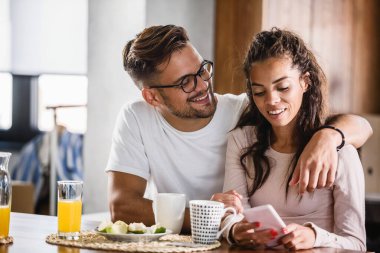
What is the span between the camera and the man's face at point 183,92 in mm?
2344

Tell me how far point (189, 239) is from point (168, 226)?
8 centimetres

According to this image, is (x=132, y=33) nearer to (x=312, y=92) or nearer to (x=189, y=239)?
(x=312, y=92)

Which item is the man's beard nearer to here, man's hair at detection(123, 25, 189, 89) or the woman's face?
man's hair at detection(123, 25, 189, 89)

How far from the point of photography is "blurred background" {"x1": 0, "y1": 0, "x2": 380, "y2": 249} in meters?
3.79

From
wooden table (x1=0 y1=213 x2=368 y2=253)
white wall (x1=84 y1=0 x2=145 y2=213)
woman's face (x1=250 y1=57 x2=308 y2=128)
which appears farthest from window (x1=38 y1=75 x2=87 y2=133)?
woman's face (x1=250 y1=57 x2=308 y2=128)

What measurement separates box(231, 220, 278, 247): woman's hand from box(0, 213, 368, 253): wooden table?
3cm

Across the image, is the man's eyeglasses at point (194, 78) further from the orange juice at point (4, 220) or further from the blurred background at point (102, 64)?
the orange juice at point (4, 220)

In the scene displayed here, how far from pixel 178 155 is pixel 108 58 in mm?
1523

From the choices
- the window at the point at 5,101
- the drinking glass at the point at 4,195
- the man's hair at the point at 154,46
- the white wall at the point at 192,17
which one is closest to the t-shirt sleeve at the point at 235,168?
the man's hair at the point at 154,46

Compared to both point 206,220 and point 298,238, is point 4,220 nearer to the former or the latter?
point 206,220

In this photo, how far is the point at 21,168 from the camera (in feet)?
16.5

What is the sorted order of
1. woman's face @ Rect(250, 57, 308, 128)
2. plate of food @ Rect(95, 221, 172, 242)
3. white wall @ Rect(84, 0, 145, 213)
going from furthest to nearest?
white wall @ Rect(84, 0, 145, 213) → woman's face @ Rect(250, 57, 308, 128) → plate of food @ Rect(95, 221, 172, 242)

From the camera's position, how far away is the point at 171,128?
243 cm

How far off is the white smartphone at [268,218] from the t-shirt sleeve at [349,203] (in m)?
0.21
